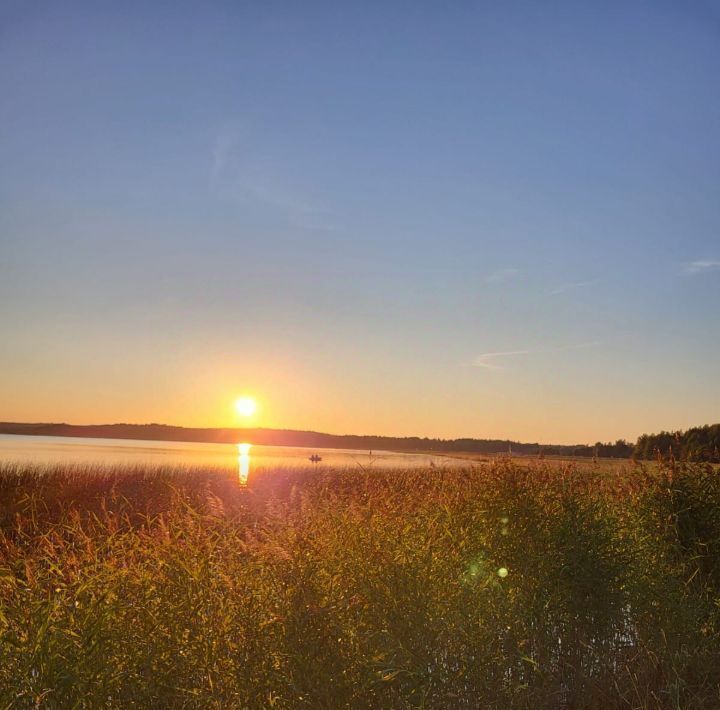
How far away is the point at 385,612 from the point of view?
282 inches

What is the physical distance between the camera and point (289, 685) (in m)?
6.09

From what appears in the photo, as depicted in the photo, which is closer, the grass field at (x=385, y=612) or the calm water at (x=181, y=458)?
the grass field at (x=385, y=612)

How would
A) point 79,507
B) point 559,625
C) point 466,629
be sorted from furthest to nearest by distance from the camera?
1. point 79,507
2. point 559,625
3. point 466,629

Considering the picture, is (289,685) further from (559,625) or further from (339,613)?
(559,625)

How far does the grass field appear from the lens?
6.15m

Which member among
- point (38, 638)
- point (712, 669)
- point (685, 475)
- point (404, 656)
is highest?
point (685, 475)

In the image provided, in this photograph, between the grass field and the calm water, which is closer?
the grass field

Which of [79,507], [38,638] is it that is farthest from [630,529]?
[79,507]

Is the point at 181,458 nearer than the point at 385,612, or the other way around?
the point at 385,612

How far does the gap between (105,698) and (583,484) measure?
32.5 feet

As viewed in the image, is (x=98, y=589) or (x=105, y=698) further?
(x=98, y=589)

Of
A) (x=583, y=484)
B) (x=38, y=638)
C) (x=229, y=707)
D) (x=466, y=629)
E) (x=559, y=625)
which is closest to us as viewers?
(x=38, y=638)

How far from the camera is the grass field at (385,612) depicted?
615cm

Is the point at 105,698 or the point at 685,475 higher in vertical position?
the point at 685,475
